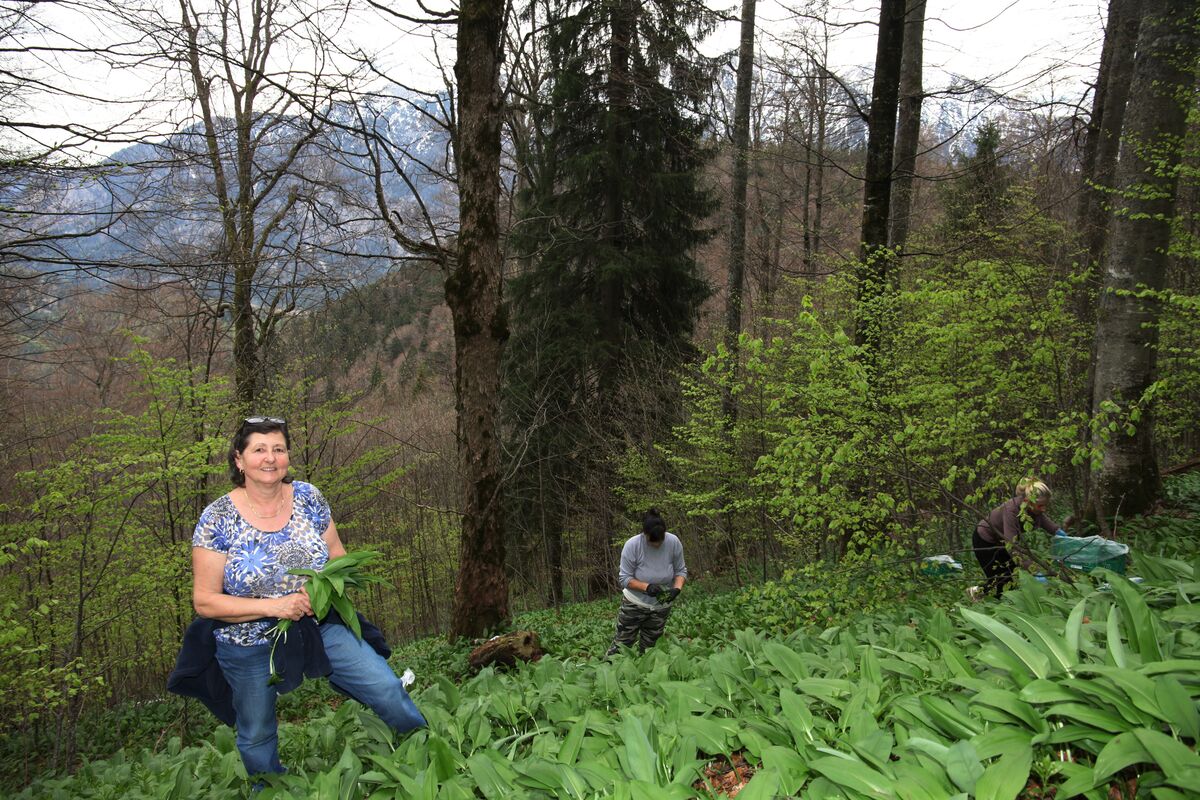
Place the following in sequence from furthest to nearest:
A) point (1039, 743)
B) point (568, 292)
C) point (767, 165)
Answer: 1. point (767, 165)
2. point (568, 292)
3. point (1039, 743)

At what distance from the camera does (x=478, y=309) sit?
24.1ft

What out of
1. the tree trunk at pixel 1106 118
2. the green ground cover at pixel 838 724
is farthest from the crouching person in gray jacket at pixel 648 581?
the tree trunk at pixel 1106 118

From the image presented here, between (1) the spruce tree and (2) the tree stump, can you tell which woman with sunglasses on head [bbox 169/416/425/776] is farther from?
(1) the spruce tree

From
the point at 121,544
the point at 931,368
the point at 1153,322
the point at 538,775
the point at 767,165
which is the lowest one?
the point at 121,544

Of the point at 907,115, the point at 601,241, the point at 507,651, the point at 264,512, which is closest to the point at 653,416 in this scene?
the point at 601,241

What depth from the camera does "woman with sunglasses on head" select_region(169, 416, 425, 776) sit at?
2.93 m

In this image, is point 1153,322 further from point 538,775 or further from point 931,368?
point 538,775

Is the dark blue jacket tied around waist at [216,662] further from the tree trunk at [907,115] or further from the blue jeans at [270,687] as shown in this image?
the tree trunk at [907,115]

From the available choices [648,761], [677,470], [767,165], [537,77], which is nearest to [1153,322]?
[648,761]

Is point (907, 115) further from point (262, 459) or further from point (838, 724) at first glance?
point (262, 459)

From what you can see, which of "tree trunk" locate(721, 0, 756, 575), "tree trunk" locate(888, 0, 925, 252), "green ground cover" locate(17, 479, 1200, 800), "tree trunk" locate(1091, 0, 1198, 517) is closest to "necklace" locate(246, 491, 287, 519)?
"green ground cover" locate(17, 479, 1200, 800)

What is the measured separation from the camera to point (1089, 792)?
5.97 feet

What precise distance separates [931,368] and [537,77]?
45.6ft

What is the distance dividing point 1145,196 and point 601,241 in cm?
1142
